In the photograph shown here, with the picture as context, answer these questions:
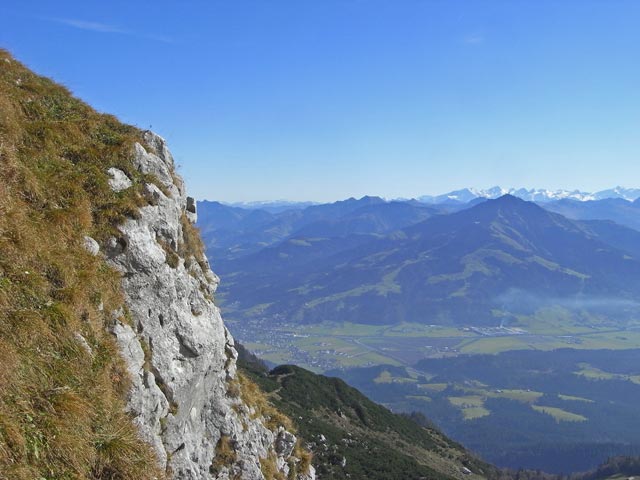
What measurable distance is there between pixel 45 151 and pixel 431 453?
92182 millimetres

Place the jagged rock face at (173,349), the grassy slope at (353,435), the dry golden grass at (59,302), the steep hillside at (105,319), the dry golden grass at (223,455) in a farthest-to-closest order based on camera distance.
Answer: the grassy slope at (353,435)
the dry golden grass at (223,455)
the jagged rock face at (173,349)
the steep hillside at (105,319)
the dry golden grass at (59,302)

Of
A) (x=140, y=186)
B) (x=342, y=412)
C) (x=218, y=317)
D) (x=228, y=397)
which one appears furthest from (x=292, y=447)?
(x=342, y=412)

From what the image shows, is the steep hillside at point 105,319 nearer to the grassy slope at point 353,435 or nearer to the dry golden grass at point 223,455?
the dry golden grass at point 223,455

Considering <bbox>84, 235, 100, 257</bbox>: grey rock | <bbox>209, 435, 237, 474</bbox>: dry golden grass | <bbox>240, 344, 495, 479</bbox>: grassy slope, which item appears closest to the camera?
<bbox>84, 235, 100, 257</bbox>: grey rock

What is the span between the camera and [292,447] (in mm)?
25609

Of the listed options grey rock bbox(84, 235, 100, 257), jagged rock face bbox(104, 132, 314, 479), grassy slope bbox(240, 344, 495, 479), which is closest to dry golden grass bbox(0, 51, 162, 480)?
grey rock bbox(84, 235, 100, 257)

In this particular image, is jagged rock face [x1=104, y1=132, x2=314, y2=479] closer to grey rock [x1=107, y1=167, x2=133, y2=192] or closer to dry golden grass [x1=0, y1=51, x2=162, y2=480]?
grey rock [x1=107, y1=167, x2=133, y2=192]

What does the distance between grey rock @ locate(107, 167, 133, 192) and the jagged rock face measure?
0.05m

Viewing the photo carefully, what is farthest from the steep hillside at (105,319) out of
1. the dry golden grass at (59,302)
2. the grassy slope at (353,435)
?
the grassy slope at (353,435)

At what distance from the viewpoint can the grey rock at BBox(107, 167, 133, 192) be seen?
1689 cm

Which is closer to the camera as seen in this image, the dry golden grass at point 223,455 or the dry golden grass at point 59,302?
the dry golden grass at point 59,302

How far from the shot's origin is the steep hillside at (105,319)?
9469mm

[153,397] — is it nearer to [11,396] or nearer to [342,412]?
[11,396]

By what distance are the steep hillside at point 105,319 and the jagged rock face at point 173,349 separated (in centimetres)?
6
